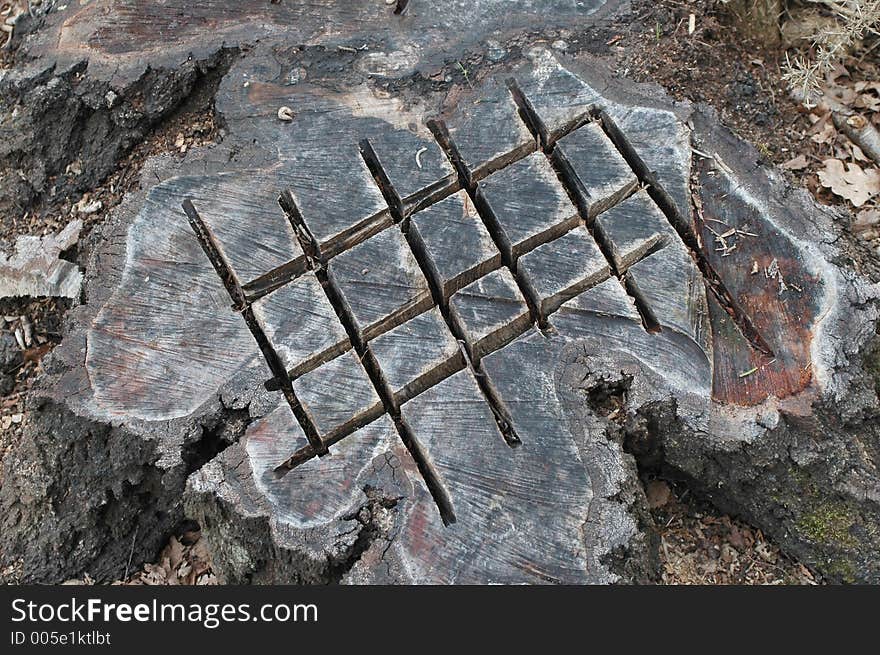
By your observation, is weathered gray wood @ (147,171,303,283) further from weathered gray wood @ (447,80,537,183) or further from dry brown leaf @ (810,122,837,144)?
dry brown leaf @ (810,122,837,144)

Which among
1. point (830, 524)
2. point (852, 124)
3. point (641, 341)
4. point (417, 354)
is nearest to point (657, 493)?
point (830, 524)

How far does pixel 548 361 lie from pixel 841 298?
38.2 inches

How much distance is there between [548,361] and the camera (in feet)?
8.76

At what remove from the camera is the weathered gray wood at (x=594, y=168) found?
2893mm

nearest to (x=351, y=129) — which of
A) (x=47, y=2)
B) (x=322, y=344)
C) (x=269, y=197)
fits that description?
(x=269, y=197)

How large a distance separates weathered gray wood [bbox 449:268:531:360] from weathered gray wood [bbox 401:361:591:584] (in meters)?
0.12

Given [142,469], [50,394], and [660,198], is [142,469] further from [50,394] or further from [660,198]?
[660,198]

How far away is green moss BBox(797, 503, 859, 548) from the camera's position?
279cm

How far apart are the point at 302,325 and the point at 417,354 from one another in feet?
1.25

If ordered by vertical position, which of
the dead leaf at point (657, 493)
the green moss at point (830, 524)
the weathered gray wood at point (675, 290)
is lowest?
the dead leaf at point (657, 493)

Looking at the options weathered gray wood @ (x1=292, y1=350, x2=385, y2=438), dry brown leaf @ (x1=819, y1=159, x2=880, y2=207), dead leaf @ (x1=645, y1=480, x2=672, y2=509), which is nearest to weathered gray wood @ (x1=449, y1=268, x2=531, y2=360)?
weathered gray wood @ (x1=292, y1=350, x2=385, y2=438)

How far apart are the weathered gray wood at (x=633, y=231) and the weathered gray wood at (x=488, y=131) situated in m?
0.39

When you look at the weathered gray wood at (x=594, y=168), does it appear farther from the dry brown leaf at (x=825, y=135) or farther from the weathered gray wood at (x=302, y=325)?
the dry brown leaf at (x=825, y=135)

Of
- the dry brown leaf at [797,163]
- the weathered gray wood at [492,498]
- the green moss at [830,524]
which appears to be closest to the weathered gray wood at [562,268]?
the weathered gray wood at [492,498]
